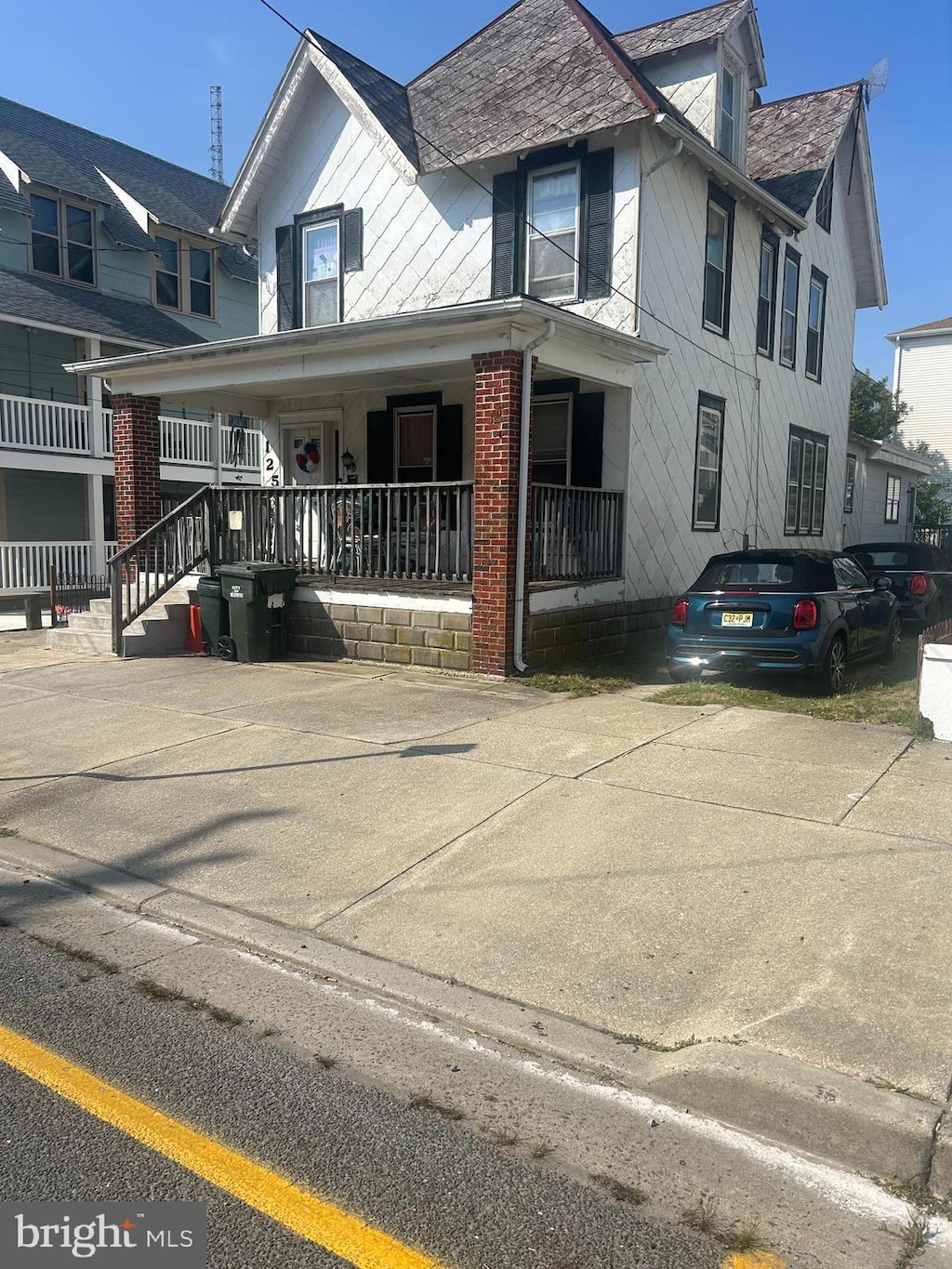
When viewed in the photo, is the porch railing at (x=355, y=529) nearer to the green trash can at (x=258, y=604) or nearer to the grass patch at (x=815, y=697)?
the green trash can at (x=258, y=604)

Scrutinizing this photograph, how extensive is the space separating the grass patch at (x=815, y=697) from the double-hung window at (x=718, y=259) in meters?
6.59

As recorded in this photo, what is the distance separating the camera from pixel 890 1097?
11.1 ft

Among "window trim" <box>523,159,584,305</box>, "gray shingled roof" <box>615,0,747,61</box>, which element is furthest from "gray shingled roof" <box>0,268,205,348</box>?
"gray shingled roof" <box>615,0,747,61</box>

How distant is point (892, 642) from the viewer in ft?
40.4

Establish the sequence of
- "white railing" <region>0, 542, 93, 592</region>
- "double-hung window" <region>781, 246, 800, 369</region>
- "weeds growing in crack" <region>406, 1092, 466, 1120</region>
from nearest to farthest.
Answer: "weeds growing in crack" <region>406, 1092, 466, 1120</region>
"double-hung window" <region>781, 246, 800, 369</region>
"white railing" <region>0, 542, 93, 592</region>

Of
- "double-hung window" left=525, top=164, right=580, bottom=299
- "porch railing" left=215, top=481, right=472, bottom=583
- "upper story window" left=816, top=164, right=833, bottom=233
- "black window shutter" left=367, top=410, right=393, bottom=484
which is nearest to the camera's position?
"porch railing" left=215, top=481, right=472, bottom=583

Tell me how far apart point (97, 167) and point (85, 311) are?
17.6ft

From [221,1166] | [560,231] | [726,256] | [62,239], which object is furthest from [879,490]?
[221,1166]

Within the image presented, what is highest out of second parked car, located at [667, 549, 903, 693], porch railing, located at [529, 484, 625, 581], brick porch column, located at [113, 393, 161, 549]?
brick porch column, located at [113, 393, 161, 549]

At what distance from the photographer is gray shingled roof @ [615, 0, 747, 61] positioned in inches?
561

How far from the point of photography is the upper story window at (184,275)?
24.6 m

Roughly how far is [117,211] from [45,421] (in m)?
6.60

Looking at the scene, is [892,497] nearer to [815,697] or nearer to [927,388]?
[927,388]

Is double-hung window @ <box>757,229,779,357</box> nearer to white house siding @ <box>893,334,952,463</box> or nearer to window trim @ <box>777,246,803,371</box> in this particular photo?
window trim @ <box>777,246,803,371</box>
